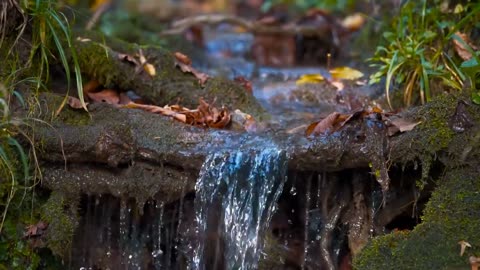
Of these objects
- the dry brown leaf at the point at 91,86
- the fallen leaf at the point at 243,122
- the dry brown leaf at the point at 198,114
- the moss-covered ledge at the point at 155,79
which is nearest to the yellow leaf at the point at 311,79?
the moss-covered ledge at the point at 155,79

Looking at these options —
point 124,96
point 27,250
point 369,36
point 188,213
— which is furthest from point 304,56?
point 27,250

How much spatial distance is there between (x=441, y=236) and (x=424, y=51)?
1437 millimetres

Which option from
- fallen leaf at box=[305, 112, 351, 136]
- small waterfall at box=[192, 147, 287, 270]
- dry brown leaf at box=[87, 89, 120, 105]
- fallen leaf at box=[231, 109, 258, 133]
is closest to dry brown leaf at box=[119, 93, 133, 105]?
dry brown leaf at box=[87, 89, 120, 105]

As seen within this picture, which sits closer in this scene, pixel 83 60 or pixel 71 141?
pixel 71 141

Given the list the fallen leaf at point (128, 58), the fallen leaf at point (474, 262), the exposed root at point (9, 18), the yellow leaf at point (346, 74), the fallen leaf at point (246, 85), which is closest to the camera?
the fallen leaf at point (474, 262)

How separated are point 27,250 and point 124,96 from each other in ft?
3.66

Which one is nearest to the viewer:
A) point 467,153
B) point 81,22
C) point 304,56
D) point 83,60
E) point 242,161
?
point 467,153

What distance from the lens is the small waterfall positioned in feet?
10.6

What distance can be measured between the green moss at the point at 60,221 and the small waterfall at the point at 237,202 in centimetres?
60

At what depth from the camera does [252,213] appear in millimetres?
3340

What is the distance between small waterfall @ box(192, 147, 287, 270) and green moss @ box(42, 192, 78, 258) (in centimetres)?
60

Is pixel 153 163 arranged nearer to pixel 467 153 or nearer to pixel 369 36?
pixel 467 153

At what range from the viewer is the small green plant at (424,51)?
150 inches

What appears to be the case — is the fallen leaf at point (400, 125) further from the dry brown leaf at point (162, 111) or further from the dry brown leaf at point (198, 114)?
the dry brown leaf at point (162, 111)
